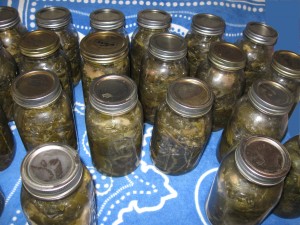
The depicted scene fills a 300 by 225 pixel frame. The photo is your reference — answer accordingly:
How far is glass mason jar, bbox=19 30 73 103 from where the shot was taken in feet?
3.52

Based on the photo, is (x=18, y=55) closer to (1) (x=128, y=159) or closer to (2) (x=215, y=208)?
(1) (x=128, y=159)

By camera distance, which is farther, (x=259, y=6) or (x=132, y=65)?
(x=259, y=6)

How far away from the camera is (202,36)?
4.31 ft

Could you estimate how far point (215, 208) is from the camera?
0.94m

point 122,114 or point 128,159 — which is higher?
point 122,114

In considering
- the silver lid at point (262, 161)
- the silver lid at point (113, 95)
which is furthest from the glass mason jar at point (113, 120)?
the silver lid at point (262, 161)

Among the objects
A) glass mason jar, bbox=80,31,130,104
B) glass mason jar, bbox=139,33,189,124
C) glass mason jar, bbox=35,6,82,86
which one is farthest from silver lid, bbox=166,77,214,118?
glass mason jar, bbox=35,6,82,86

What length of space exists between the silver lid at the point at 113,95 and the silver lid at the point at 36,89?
0.13m

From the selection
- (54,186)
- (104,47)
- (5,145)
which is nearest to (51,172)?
(54,186)

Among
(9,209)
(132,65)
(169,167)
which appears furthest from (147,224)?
(132,65)

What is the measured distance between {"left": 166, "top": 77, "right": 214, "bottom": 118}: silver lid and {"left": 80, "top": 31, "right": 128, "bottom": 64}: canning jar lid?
0.26 meters

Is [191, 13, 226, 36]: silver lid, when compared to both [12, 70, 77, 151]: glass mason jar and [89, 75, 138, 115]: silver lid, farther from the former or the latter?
[12, 70, 77, 151]: glass mason jar

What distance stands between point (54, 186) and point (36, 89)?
39 cm

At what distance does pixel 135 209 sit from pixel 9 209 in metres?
0.44
